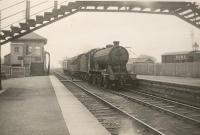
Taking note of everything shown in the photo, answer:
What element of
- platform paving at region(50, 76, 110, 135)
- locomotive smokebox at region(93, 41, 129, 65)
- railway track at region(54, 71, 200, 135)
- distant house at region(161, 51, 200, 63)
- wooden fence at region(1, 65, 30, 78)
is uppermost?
distant house at region(161, 51, 200, 63)

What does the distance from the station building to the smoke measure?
117ft

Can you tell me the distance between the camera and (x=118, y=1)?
18.8m

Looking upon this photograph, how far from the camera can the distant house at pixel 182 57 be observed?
52.3 m

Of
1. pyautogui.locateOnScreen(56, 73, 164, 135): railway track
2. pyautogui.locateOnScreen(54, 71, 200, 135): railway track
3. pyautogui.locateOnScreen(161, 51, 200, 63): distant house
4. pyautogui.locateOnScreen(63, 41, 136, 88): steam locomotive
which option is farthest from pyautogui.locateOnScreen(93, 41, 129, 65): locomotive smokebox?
pyautogui.locateOnScreen(161, 51, 200, 63): distant house

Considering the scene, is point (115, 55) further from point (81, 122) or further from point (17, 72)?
point (17, 72)

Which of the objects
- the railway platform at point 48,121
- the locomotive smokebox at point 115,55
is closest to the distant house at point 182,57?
the locomotive smokebox at point 115,55

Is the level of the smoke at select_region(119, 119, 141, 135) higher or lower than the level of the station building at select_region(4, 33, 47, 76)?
lower

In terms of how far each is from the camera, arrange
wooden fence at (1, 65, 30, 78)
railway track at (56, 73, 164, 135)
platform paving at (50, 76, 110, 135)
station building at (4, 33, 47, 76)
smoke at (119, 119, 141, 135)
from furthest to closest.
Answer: station building at (4, 33, 47, 76)
wooden fence at (1, 65, 30, 78)
railway track at (56, 73, 164, 135)
smoke at (119, 119, 141, 135)
platform paving at (50, 76, 110, 135)

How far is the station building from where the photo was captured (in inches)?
1751

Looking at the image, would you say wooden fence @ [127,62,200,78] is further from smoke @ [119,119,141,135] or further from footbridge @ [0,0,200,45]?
smoke @ [119,119,141,135]

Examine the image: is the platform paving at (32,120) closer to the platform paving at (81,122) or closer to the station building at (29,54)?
the platform paving at (81,122)

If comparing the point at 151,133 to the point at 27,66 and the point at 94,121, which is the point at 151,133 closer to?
the point at 94,121

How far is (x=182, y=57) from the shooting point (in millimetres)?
59906

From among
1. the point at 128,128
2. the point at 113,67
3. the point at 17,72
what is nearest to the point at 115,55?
the point at 113,67
